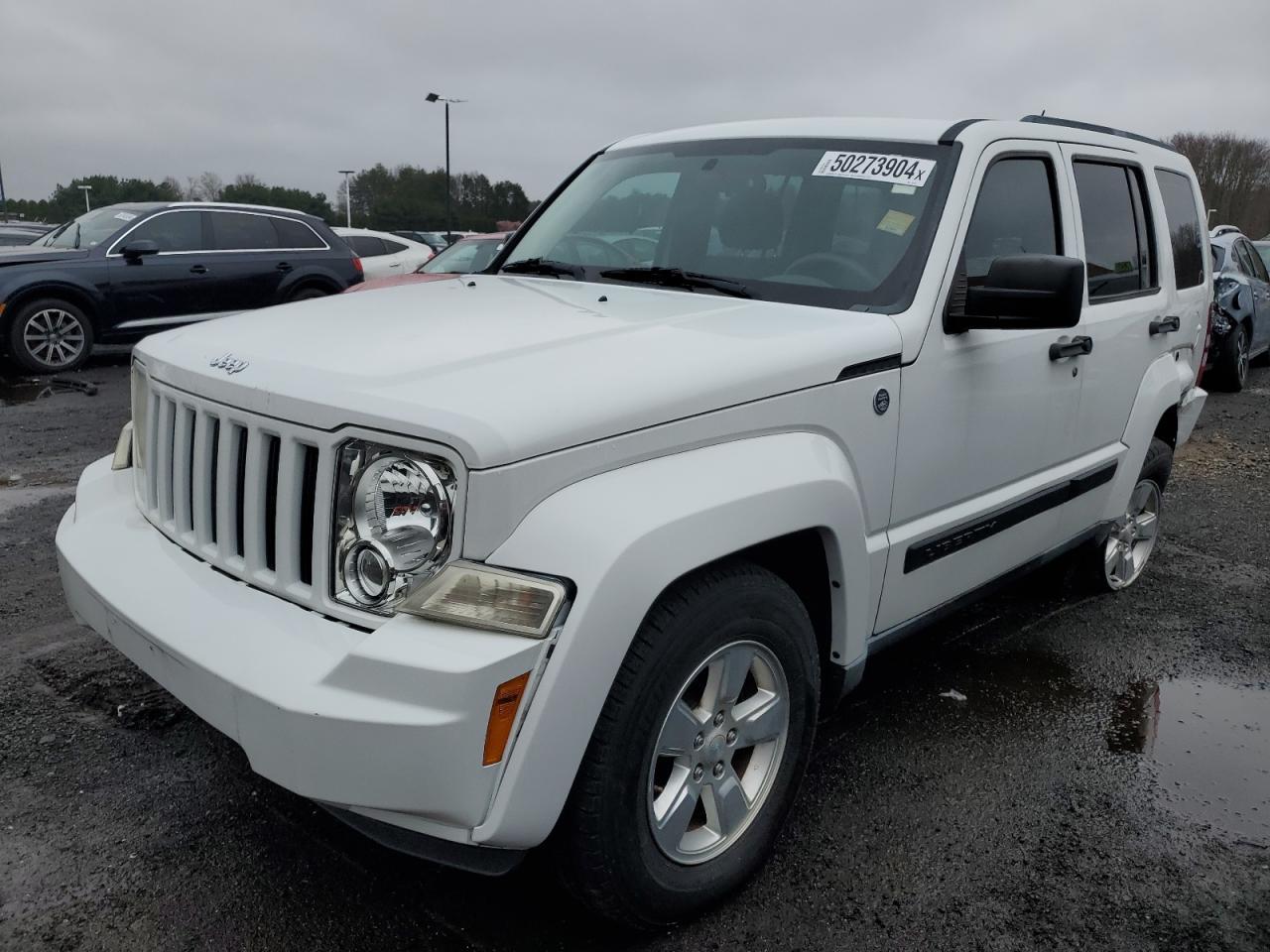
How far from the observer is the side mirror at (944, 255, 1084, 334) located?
2.69 m

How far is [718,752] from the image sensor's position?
2.34 meters

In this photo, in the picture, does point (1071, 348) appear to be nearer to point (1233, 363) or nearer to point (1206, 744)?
point (1206, 744)

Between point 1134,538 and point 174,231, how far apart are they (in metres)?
10.0

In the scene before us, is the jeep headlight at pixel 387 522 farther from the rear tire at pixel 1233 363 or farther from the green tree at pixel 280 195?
the green tree at pixel 280 195

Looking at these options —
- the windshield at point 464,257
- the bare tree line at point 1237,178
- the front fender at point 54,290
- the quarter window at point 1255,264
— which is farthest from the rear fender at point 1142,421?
the bare tree line at point 1237,178

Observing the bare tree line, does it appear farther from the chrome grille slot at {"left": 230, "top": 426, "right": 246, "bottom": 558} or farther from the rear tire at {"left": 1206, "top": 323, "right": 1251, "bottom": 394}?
the chrome grille slot at {"left": 230, "top": 426, "right": 246, "bottom": 558}

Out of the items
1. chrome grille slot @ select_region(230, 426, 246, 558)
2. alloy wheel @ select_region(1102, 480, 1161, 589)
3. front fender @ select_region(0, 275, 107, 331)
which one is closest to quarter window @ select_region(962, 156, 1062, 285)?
alloy wheel @ select_region(1102, 480, 1161, 589)

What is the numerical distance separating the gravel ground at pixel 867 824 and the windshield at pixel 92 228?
763 centimetres

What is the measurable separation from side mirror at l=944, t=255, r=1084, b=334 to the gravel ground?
1.37 m

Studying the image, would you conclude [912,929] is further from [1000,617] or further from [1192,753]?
[1000,617]

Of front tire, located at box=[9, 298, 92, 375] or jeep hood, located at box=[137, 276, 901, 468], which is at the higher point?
jeep hood, located at box=[137, 276, 901, 468]

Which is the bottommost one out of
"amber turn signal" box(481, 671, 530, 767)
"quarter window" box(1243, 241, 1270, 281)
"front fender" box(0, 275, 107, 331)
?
"amber turn signal" box(481, 671, 530, 767)

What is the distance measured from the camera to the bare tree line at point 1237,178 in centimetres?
4662

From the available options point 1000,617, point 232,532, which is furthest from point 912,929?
point 1000,617
